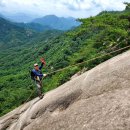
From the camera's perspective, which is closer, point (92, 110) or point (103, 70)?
point (92, 110)

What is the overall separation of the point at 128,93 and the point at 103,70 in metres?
3.77

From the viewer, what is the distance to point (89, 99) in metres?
15.3

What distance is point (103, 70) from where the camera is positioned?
17172mm

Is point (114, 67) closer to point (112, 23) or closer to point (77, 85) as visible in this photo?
point (77, 85)

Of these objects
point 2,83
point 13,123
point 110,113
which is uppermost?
point 110,113

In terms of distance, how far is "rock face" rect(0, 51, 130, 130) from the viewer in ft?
42.0

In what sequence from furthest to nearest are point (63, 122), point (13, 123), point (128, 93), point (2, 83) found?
1. point (2, 83)
2. point (13, 123)
3. point (63, 122)
4. point (128, 93)

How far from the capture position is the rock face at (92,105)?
1280 cm

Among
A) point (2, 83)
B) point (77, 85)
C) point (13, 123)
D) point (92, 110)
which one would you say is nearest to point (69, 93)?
point (77, 85)

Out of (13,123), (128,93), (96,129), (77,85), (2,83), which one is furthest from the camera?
(2,83)

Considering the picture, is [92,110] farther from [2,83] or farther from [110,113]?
[2,83]

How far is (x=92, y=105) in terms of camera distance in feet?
47.3

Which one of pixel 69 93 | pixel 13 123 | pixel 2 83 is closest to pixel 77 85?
pixel 69 93

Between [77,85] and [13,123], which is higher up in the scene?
[77,85]
